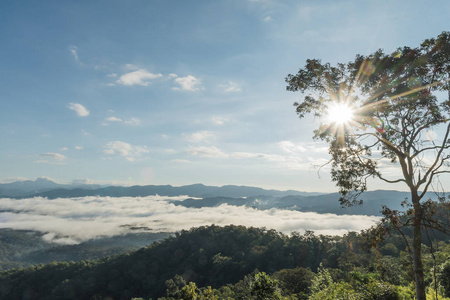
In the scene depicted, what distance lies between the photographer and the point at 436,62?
10.4m

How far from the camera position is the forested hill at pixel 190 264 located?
89.2 meters

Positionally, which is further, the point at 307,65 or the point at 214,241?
the point at 214,241

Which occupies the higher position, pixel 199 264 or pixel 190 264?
pixel 199 264

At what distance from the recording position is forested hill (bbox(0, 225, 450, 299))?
293ft

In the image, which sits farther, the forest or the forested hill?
the forested hill

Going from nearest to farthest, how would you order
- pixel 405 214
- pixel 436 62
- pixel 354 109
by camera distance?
pixel 405 214 → pixel 436 62 → pixel 354 109

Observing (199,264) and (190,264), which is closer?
(199,264)

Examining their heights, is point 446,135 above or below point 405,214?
above

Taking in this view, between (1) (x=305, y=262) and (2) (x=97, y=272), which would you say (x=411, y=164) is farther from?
(2) (x=97, y=272)

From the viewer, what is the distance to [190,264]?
11181cm

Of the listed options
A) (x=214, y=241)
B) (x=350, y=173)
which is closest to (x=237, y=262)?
(x=214, y=241)

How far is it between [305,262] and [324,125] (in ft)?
288

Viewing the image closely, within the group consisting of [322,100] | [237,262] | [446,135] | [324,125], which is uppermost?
[322,100]

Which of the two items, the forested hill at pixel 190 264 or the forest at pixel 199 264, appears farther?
the forested hill at pixel 190 264
